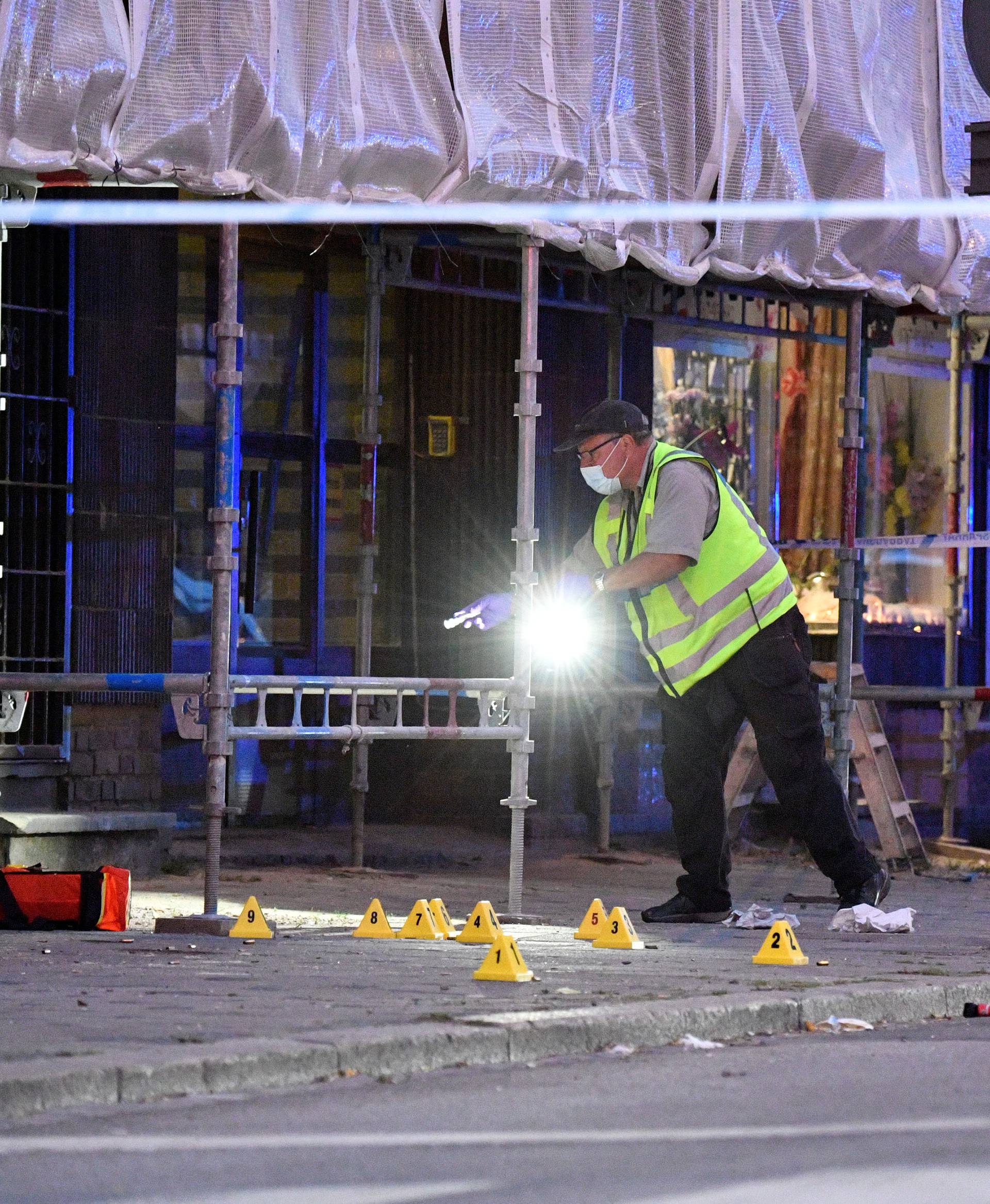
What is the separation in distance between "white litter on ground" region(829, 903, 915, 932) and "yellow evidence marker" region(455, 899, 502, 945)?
5.13ft

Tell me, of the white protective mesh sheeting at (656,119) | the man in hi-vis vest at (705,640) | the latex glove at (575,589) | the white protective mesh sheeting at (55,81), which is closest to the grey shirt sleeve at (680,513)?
the man in hi-vis vest at (705,640)

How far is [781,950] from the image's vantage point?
792cm

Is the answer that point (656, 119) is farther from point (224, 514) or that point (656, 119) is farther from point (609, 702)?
point (609, 702)

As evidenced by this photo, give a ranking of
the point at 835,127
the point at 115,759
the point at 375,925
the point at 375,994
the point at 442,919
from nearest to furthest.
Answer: the point at 375,994 → the point at 375,925 → the point at 442,919 → the point at 835,127 → the point at 115,759

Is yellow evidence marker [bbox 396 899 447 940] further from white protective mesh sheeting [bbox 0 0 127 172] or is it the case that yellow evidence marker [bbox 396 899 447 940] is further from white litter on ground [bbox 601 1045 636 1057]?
white protective mesh sheeting [bbox 0 0 127 172]

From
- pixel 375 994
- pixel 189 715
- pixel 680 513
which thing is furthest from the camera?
pixel 680 513

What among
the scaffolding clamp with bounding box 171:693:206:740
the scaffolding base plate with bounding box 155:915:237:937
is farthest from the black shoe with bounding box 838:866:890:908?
the scaffolding clamp with bounding box 171:693:206:740

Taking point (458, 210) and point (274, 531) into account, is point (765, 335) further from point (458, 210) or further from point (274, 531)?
point (458, 210)

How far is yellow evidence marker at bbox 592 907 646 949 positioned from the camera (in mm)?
8430

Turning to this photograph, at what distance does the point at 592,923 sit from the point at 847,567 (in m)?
3.40

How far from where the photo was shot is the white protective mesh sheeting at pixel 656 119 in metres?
10.1

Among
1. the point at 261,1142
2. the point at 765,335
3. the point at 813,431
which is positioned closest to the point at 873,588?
the point at 813,431

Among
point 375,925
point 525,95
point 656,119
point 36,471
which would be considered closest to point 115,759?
point 36,471

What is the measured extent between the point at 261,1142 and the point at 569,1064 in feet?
4.50
